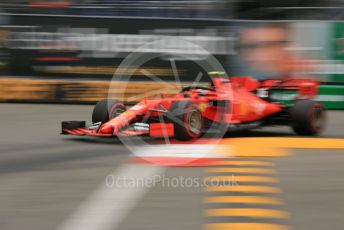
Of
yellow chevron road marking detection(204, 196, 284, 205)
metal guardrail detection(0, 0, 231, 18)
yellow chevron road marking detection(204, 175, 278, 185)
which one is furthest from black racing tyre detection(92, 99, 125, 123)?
metal guardrail detection(0, 0, 231, 18)

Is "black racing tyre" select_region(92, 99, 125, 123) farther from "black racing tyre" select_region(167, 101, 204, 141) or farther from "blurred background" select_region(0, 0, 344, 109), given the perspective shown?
"blurred background" select_region(0, 0, 344, 109)

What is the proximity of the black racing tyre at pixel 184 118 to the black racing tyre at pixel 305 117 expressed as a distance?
6.03ft

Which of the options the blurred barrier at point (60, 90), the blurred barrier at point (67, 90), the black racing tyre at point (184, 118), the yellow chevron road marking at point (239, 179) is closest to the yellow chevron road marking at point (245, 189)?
the yellow chevron road marking at point (239, 179)

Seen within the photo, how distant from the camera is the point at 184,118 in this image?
870 cm

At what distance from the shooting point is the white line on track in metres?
5.04

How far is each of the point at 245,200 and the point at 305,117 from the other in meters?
4.38

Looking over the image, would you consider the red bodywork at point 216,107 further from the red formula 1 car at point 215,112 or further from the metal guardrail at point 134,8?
the metal guardrail at point 134,8

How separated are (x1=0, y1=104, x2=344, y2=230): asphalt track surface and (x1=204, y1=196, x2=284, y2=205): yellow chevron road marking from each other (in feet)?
0.27

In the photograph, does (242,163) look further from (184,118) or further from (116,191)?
(116,191)

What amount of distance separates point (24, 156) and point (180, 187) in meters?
2.61

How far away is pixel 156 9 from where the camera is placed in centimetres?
1552

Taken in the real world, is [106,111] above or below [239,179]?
above

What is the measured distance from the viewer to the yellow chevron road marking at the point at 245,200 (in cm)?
573

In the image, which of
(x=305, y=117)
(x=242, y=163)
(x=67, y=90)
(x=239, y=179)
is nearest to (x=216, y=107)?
(x=305, y=117)
